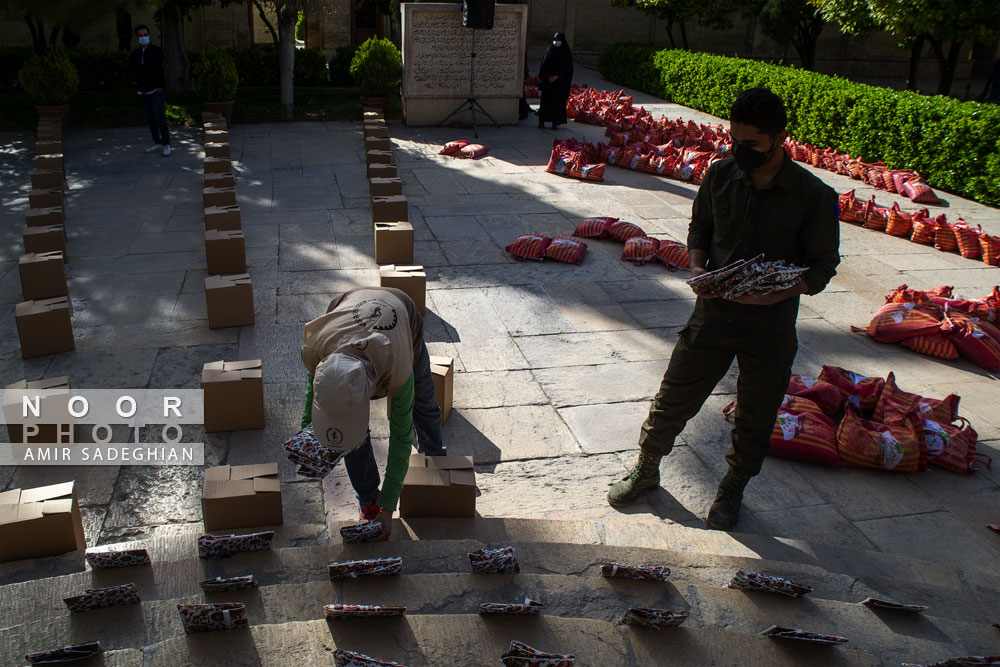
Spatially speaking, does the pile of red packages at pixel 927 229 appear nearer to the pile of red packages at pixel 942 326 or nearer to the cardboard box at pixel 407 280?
the pile of red packages at pixel 942 326

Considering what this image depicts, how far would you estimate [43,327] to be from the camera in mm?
5266

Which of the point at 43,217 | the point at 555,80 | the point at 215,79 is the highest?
the point at 555,80

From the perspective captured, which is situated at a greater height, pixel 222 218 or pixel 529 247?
pixel 222 218

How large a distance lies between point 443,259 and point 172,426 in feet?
11.7

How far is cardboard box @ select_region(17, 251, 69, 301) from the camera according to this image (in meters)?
6.18

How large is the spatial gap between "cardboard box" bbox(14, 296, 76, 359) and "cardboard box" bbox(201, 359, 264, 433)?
60.1 inches

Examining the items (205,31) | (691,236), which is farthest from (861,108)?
(205,31)

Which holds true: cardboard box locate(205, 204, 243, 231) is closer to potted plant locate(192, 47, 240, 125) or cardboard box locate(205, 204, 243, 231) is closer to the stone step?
the stone step

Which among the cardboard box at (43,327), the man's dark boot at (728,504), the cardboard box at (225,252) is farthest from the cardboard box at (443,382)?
the cardboard box at (225,252)

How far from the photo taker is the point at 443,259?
760 centimetres

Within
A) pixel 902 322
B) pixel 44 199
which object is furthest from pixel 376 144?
pixel 902 322

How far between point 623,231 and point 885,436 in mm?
4226

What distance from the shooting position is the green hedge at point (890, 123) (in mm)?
10375

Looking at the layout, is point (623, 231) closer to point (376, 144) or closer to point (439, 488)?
point (376, 144)
